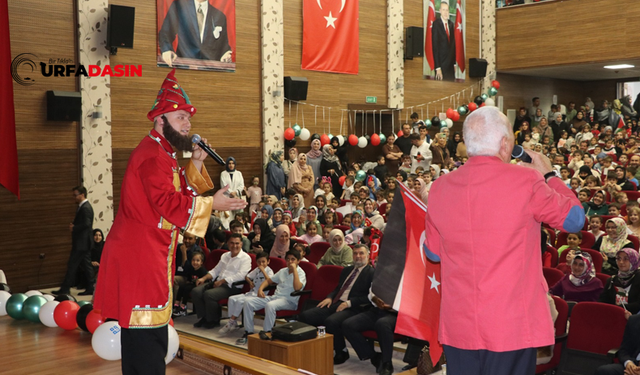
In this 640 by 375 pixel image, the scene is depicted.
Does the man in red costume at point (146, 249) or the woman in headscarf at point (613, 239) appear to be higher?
the man in red costume at point (146, 249)

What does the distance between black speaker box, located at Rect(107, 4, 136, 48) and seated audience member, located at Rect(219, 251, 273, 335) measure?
4.68m

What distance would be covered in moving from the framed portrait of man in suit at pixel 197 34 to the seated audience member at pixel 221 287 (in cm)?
470

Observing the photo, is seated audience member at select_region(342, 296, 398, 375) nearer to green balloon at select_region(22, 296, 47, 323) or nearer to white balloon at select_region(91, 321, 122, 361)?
white balloon at select_region(91, 321, 122, 361)

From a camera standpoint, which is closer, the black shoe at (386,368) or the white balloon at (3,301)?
the black shoe at (386,368)

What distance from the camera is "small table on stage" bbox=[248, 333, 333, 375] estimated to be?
540 cm

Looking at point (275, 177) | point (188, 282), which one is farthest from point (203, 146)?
point (275, 177)

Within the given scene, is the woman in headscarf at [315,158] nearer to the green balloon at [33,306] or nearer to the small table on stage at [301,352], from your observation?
the small table on stage at [301,352]

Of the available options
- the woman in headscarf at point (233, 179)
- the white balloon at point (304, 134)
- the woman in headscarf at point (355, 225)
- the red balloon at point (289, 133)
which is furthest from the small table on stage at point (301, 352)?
the white balloon at point (304, 134)

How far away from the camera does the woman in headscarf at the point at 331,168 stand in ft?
40.4

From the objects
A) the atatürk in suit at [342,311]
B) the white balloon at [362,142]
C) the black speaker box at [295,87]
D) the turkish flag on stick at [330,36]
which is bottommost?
the atatürk in suit at [342,311]

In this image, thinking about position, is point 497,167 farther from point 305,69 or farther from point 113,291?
point 305,69

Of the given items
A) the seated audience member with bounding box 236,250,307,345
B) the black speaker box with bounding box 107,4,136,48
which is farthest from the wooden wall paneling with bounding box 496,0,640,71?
the seated audience member with bounding box 236,250,307,345

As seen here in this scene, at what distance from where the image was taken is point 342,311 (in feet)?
20.1

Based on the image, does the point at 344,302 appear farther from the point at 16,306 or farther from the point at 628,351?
the point at 16,306
